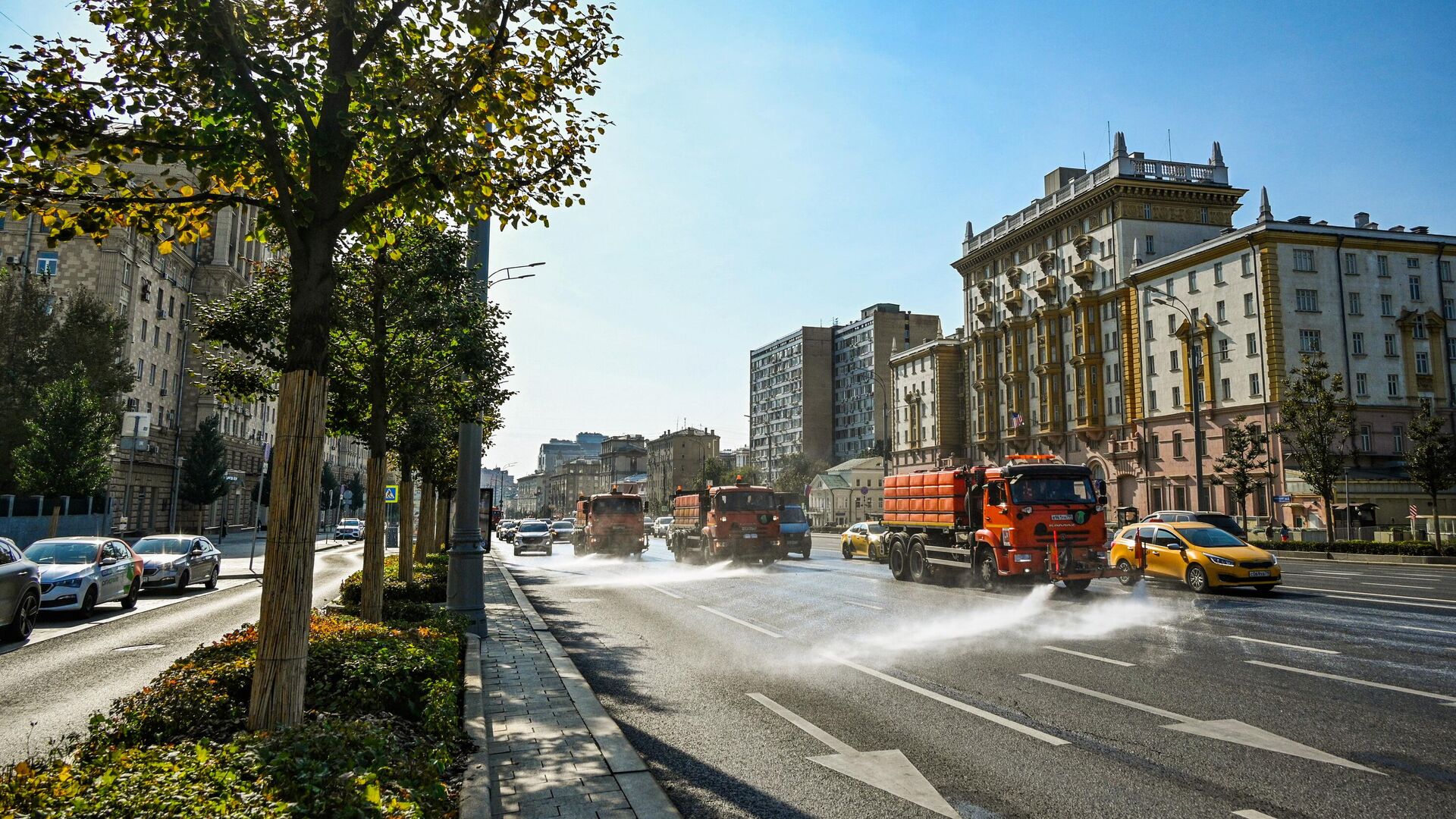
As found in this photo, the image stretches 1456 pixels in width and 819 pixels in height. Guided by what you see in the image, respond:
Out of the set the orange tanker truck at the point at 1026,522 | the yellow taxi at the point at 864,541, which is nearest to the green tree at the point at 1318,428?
the yellow taxi at the point at 864,541

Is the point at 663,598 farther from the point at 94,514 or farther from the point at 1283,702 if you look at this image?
the point at 94,514

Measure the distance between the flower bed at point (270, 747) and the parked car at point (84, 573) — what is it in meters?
10.9

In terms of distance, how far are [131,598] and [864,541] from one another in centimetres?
2553

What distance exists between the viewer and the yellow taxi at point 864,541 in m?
33.6

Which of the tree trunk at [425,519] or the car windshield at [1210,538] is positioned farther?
the tree trunk at [425,519]

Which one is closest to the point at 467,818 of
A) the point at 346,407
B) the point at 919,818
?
the point at 919,818

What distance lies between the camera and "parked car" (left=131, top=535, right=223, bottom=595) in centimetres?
2191

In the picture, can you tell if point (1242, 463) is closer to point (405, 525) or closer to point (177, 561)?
point (405, 525)

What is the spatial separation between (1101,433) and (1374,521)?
872 inches

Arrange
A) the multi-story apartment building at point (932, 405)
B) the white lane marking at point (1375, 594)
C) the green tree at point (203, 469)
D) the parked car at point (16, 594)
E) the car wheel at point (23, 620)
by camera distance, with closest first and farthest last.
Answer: the parked car at point (16, 594) → the car wheel at point (23, 620) → the white lane marking at point (1375, 594) → the green tree at point (203, 469) → the multi-story apartment building at point (932, 405)

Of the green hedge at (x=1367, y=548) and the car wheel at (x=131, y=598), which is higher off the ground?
the green hedge at (x=1367, y=548)

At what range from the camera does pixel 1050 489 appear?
18828mm

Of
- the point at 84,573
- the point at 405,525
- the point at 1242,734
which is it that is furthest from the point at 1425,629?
the point at 84,573

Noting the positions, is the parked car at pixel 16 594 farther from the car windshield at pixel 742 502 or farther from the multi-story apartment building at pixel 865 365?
the multi-story apartment building at pixel 865 365
